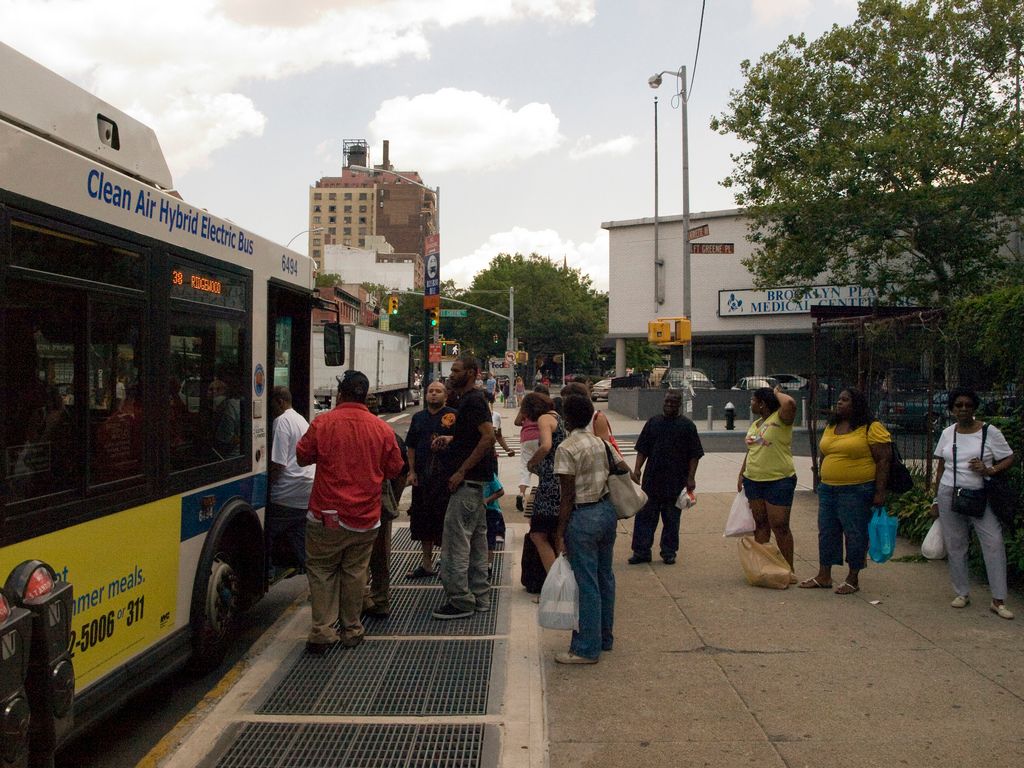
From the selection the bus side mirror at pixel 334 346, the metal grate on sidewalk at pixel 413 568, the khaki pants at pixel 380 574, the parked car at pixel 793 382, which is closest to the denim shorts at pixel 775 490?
the metal grate on sidewalk at pixel 413 568

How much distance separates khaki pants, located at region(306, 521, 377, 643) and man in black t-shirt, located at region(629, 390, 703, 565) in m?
3.31

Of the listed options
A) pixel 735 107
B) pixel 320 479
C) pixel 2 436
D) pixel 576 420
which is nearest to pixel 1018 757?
pixel 576 420

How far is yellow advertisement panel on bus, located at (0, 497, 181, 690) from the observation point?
3914 mm

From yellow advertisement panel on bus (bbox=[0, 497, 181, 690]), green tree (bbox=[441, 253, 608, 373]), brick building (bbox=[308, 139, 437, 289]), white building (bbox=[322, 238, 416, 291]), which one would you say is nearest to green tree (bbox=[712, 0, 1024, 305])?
yellow advertisement panel on bus (bbox=[0, 497, 181, 690])

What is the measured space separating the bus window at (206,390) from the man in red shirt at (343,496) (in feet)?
1.60

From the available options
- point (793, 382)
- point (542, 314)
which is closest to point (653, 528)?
point (793, 382)

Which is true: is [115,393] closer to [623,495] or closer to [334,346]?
[623,495]

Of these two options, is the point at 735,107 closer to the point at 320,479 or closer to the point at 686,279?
the point at 686,279

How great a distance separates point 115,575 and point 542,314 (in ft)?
219

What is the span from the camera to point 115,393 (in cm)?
444

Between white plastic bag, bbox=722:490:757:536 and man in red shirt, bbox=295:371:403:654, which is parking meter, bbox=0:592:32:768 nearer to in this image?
man in red shirt, bbox=295:371:403:654

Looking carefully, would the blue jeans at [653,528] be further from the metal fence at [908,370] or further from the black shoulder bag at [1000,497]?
the black shoulder bag at [1000,497]

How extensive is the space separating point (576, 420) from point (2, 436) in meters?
3.31

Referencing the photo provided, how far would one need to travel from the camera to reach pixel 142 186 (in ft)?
15.7
